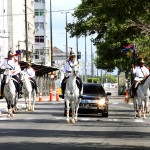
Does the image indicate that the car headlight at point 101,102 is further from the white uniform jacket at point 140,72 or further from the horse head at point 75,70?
the horse head at point 75,70

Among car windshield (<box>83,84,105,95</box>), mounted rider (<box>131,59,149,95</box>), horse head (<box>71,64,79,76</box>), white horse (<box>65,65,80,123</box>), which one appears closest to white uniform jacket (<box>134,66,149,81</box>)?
mounted rider (<box>131,59,149,95</box>)

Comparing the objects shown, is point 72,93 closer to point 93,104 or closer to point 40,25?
point 93,104

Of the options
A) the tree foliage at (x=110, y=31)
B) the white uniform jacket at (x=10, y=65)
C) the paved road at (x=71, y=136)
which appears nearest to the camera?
the paved road at (x=71, y=136)

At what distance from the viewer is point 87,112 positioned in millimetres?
34000

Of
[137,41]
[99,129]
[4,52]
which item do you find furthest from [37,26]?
[99,129]

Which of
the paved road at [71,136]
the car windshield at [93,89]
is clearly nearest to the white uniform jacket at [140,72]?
the car windshield at [93,89]

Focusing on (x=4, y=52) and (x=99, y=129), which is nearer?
(x=99, y=129)

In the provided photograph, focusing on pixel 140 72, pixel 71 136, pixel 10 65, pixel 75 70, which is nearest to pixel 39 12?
pixel 10 65

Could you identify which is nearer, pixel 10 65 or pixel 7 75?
pixel 7 75

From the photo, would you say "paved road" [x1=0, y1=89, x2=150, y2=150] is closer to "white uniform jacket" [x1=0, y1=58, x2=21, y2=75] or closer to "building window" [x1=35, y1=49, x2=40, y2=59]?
"white uniform jacket" [x1=0, y1=58, x2=21, y2=75]

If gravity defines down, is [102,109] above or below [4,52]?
below

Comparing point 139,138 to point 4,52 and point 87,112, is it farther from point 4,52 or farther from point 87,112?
point 4,52

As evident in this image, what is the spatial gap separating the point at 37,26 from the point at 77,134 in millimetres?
132394

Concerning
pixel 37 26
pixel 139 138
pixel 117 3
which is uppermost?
pixel 37 26
